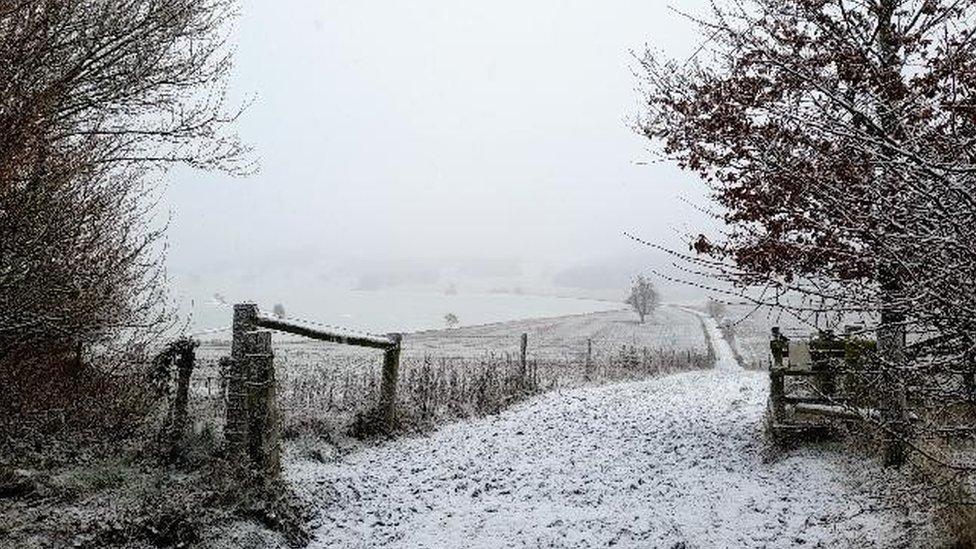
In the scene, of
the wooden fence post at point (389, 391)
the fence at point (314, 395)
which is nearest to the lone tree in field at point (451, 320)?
the fence at point (314, 395)

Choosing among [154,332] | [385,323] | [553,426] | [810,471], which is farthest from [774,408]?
[385,323]

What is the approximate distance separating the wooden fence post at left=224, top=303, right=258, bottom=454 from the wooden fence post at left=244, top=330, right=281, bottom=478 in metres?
0.05

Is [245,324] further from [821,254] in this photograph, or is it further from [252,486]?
[821,254]

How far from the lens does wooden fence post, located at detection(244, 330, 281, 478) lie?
7734mm

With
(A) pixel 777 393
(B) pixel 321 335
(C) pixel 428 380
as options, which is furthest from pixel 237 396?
(A) pixel 777 393

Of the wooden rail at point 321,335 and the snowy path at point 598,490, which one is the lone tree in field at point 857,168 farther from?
the wooden rail at point 321,335

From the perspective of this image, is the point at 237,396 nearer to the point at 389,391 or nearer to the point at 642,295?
the point at 389,391

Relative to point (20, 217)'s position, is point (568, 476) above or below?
below

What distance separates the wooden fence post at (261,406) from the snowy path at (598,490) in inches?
26.2

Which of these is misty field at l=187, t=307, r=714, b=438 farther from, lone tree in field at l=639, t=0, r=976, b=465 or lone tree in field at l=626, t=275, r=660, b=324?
lone tree in field at l=626, t=275, r=660, b=324

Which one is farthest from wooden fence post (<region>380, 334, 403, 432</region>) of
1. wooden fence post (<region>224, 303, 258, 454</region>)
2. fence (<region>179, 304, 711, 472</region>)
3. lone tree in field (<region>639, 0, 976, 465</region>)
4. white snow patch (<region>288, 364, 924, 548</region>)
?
lone tree in field (<region>639, 0, 976, 465</region>)

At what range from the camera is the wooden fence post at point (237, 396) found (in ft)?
25.4

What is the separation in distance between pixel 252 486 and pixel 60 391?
264 centimetres

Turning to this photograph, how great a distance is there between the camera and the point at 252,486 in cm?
727
